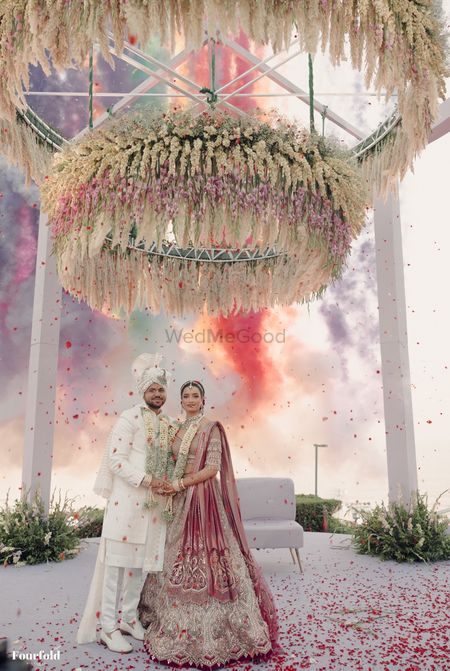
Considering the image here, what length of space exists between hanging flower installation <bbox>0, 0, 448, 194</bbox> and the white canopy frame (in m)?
3.90

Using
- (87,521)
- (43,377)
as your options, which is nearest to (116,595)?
(87,521)

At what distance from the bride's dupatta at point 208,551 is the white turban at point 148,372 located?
0.45 meters

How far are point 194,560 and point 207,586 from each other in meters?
0.16

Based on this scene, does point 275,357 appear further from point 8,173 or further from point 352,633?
point 352,633

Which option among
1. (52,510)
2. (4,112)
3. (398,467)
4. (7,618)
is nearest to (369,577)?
(398,467)

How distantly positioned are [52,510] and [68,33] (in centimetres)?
553

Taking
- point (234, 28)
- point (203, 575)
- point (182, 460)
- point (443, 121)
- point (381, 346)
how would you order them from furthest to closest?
point (381, 346)
point (443, 121)
point (182, 460)
point (203, 575)
point (234, 28)

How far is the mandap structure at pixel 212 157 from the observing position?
87.1 inches

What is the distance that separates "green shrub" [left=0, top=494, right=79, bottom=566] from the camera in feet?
19.0

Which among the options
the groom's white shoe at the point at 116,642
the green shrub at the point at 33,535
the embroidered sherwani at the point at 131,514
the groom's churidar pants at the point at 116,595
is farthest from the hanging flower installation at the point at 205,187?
the green shrub at the point at 33,535

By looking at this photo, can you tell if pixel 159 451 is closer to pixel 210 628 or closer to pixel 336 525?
pixel 210 628

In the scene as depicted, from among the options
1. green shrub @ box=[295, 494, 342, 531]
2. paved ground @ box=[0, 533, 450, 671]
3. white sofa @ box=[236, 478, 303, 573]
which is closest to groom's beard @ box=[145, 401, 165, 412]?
paved ground @ box=[0, 533, 450, 671]

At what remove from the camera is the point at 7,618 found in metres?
3.90

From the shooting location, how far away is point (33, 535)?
588 cm
